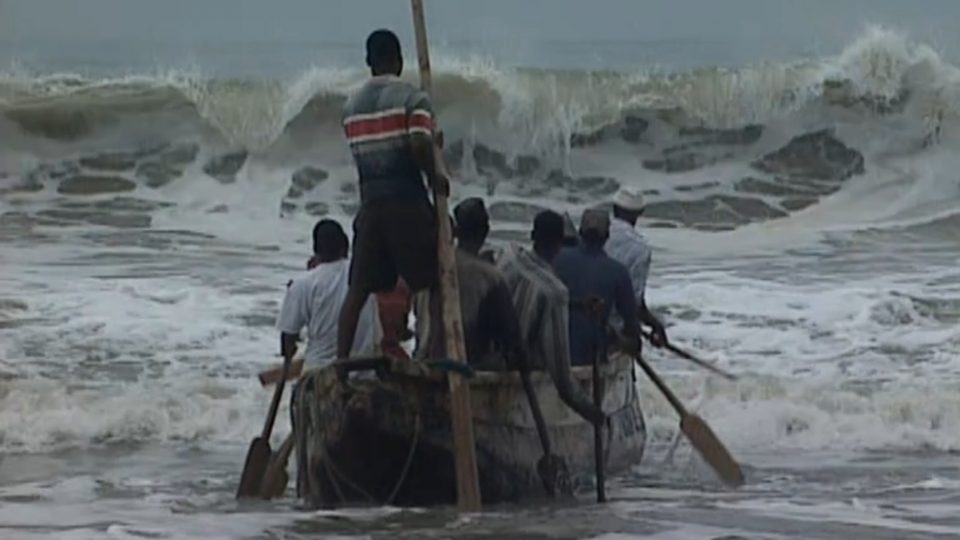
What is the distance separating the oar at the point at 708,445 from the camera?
12023 mm

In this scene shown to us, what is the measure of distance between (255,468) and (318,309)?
3.27ft

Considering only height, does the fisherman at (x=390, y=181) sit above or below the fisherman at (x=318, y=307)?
above

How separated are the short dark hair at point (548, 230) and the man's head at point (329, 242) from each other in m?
0.95

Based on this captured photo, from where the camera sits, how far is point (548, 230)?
11492 mm

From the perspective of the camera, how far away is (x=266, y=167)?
24.9m

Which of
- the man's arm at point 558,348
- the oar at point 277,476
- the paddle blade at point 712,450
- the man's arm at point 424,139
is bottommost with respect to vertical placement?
the paddle blade at point 712,450

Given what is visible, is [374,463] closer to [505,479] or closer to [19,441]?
[505,479]

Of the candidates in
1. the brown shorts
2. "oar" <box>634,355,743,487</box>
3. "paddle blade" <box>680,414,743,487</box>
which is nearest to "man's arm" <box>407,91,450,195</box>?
the brown shorts

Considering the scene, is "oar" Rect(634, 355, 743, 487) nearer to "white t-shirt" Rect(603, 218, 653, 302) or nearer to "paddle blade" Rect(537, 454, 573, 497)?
"white t-shirt" Rect(603, 218, 653, 302)

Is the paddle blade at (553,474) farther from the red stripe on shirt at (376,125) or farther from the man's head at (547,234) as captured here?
the red stripe on shirt at (376,125)

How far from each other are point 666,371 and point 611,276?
419 centimetres

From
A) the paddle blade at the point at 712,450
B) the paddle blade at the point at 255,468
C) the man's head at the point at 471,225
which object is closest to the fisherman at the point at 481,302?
the man's head at the point at 471,225

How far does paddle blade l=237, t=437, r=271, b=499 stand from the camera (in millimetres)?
11461

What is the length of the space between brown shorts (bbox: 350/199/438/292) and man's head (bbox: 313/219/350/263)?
60 centimetres
